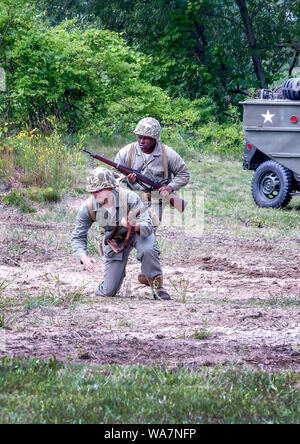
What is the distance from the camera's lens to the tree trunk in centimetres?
2267

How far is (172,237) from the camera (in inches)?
425

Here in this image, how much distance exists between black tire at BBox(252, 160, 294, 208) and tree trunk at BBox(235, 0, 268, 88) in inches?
417

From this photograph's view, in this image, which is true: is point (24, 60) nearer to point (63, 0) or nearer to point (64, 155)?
point (64, 155)

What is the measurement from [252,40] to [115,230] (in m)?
17.2

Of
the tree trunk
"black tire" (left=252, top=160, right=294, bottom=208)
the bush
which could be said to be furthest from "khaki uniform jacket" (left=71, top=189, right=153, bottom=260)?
the tree trunk

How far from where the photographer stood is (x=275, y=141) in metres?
12.9

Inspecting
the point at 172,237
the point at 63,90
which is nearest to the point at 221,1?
the point at 63,90

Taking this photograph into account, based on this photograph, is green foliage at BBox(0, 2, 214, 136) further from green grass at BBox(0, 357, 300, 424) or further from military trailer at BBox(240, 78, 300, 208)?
green grass at BBox(0, 357, 300, 424)

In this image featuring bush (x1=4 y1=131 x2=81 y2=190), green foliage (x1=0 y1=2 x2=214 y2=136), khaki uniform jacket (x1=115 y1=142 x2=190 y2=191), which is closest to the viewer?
khaki uniform jacket (x1=115 y1=142 x2=190 y2=191)

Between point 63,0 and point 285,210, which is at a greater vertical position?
point 63,0

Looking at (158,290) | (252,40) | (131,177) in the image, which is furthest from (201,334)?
(252,40)

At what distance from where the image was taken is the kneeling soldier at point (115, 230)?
21.9 ft

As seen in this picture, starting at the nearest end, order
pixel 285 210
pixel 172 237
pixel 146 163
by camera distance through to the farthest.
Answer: pixel 146 163, pixel 172 237, pixel 285 210

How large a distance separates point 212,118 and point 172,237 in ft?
38.9
